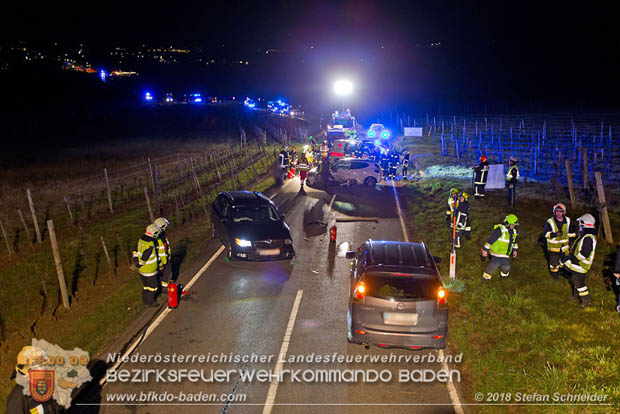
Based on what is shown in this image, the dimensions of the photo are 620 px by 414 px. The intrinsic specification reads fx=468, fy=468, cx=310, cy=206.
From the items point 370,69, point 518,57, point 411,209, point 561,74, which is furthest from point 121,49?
point 411,209

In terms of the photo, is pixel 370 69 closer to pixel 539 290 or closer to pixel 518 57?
pixel 518 57

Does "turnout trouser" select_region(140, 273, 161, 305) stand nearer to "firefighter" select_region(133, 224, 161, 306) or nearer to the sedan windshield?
"firefighter" select_region(133, 224, 161, 306)

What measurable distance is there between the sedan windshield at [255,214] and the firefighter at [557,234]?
272 inches

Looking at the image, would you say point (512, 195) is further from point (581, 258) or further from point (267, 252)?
point (267, 252)

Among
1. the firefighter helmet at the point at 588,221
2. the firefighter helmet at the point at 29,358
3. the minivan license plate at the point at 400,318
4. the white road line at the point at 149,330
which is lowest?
the white road line at the point at 149,330

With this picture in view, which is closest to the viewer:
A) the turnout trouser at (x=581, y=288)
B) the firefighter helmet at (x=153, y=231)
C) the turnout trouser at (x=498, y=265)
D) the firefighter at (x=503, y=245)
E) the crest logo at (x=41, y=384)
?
the crest logo at (x=41, y=384)

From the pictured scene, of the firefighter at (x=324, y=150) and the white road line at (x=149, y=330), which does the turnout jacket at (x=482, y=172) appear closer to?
the white road line at (x=149, y=330)

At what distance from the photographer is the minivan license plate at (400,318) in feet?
23.5

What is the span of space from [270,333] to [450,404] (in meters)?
3.35

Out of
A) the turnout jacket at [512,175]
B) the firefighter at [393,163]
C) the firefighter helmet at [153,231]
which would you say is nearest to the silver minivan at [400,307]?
the firefighter helmet at [153,231]

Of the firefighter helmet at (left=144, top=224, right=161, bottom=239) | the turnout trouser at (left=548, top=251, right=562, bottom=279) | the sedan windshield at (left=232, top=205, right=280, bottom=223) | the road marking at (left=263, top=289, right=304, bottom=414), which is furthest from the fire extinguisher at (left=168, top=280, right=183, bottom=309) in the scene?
Answer: the turnout trouser at (left=548, top=251, right=562, bottom=279)

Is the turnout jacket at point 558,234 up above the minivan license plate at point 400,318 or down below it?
above

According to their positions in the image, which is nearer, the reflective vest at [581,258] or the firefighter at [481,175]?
the reflective vest at [581,258]

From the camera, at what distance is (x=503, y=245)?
9828 millimetres
